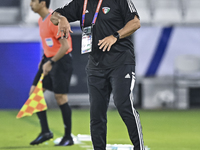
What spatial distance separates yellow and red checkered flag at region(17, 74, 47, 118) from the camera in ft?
17.1

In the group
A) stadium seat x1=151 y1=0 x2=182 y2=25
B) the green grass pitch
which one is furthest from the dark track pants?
stadium seat x1=151 y1=0 x2=182 y2=25

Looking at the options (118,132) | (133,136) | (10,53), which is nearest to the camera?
(133,136)

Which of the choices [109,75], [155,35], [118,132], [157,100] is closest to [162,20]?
[155,35]

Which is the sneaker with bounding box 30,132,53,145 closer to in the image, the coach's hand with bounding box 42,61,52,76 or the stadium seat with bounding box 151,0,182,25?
the coach's hand with bounding box 42,61,52,76

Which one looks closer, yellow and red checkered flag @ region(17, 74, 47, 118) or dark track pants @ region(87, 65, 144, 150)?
dark track pants @ region(87, 65, 144, 150)

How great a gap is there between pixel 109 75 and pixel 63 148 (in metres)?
1.66

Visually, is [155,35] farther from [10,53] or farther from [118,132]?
[118,132]

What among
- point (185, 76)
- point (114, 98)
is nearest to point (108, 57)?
point (114, 98)

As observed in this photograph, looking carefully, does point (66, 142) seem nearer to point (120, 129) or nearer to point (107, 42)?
point (120, 129)

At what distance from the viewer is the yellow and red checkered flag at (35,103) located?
5223 millimetres

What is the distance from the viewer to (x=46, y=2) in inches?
213

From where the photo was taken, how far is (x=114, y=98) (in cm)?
365

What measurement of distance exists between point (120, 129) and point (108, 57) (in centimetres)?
337

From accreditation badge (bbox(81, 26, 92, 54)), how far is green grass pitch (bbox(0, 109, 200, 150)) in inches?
66.4
